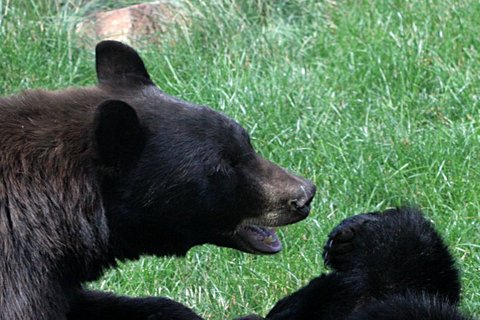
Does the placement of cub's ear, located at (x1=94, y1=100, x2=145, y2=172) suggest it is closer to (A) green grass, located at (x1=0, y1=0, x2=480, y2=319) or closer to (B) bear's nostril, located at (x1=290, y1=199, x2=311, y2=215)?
(B) bear's nostril, located at (x1=290, y1=199, x2=311, y2=215)

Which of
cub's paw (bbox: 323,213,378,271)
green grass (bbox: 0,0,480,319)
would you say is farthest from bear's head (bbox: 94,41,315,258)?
green grass (bbox: 0,0,480,319)

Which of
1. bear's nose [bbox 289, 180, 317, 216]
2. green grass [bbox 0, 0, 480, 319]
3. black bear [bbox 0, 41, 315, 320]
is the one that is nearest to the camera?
black bear [bbox 0, 41, 315, 320]

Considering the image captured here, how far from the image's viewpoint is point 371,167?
7.22m

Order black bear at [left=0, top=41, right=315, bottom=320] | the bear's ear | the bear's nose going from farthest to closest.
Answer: the bear's ear
the bear's nose
black bear at [left=0, top=41, right=315, bottom=320]

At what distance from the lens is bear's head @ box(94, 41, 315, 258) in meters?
4.76

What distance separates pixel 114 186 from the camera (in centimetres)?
477

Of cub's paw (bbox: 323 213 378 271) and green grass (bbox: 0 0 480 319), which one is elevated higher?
cub's paw (bbox: 323 213 378 271)

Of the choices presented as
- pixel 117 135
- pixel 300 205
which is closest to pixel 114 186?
pixel 117 135

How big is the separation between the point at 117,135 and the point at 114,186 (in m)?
0.23

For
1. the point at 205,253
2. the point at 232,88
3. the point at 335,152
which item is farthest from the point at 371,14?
the point at 205,253

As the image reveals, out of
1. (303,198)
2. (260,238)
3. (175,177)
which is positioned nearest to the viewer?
(175,177)

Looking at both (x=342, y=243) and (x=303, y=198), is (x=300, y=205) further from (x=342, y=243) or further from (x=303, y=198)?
(x=342, y=243)

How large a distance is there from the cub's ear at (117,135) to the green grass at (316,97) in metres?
1.55

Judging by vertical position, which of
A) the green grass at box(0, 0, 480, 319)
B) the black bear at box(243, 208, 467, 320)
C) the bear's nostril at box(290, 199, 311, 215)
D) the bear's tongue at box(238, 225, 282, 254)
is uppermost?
the bear's nostril at box(290, 199, 311, 215)
